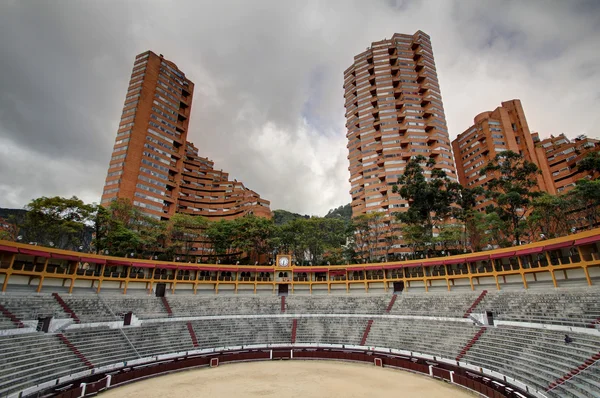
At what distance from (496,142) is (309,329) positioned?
2895 inches

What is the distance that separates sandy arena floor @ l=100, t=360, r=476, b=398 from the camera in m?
18.1

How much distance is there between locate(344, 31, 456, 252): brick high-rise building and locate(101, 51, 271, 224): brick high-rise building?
2982 cm

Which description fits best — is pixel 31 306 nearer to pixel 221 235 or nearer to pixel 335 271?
pixel 221 235

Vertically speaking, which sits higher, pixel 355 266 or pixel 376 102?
pixel 376 102

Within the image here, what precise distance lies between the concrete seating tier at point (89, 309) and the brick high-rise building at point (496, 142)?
80649mm

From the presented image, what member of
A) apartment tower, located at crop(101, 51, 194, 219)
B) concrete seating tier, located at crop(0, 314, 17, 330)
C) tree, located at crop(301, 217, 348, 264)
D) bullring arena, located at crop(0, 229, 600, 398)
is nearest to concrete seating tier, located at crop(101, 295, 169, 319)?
bullring arena, located at crop(0, 229, 600, 398)

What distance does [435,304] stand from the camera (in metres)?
33.6

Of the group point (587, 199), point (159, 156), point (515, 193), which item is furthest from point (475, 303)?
point (159, 156)

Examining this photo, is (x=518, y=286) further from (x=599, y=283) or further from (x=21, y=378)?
(x=21, y=378)

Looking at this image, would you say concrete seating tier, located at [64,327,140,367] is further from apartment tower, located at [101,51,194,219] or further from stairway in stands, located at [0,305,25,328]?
apartment tower, located at [101,51,194,219]

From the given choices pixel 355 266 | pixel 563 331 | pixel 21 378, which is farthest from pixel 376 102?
pixel 21 378

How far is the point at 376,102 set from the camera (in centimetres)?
7888

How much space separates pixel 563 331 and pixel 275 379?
69.9 feet

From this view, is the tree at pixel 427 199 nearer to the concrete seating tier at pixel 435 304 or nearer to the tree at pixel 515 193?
the tree at pixel 515 193
